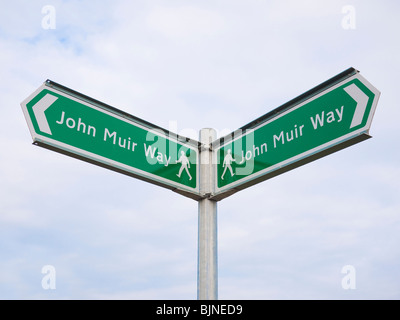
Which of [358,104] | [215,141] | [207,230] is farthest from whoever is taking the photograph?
[215,141]

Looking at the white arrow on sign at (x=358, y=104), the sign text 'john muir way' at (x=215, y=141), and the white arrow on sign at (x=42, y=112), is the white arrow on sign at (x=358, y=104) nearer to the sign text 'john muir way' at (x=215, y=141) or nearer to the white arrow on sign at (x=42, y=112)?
the sign text 'john muir way' at (x=215, y=141)

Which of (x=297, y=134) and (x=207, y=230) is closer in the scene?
(x=297, y=134)

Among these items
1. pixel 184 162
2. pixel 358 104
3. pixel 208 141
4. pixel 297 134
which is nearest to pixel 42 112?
pixel 184 162

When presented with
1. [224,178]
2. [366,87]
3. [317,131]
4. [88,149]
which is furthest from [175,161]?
[366,87]

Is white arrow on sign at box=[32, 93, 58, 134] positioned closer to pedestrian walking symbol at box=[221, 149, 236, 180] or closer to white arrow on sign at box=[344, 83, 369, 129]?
pedestrian walking symbol at box=[221, 149, 236, 180]

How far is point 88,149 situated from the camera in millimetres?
3676

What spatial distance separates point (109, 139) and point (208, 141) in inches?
39.7

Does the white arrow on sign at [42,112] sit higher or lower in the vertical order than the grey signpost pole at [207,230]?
higher

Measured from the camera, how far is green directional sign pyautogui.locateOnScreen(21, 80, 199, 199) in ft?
11.6

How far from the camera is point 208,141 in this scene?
4.48 meters

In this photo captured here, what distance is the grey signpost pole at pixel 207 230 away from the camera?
3.95 meters

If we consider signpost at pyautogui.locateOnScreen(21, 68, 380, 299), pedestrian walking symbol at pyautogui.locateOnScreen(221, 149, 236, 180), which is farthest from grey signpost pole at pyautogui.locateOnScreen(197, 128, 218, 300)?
pedestrian walking symbol at pyautogui.locateOnScreen(221, 149, 236, 180)

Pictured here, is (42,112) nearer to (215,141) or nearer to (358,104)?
(215,141)

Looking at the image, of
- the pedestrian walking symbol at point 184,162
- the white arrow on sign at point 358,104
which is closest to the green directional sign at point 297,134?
the white arrow on sign at point 358,104
